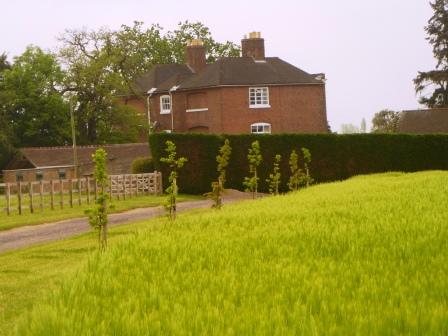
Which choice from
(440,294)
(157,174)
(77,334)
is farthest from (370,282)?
(157,174)

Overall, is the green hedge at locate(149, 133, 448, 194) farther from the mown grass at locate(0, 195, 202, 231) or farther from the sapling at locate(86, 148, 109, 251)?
the sapling at locate(86, 148, 109, 251)

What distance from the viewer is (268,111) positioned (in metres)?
67.5

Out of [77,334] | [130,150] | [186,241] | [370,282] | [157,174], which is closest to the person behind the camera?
[77,334]

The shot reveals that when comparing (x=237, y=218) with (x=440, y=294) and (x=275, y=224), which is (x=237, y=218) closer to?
(x=275, y=224)

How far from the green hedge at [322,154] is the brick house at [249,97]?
2231 centimetres

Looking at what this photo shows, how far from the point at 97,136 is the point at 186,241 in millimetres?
69208

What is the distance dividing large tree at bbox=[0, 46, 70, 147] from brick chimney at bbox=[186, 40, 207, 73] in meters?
14.1

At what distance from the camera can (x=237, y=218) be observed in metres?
13.6

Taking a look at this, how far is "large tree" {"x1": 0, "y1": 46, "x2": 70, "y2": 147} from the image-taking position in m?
73.3

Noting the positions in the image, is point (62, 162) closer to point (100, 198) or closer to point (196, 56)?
point (196, 56)

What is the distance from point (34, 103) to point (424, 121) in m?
39.4

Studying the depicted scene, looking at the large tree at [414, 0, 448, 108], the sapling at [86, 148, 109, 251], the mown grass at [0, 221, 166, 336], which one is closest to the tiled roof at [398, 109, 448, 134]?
the large tree at [414, 0, 448, 108]

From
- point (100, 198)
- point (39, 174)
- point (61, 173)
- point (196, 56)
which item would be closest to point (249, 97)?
point (196, 56)

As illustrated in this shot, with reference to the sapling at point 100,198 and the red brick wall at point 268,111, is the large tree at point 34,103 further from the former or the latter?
the sapling at point 100,198
